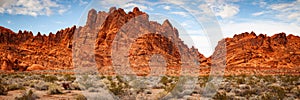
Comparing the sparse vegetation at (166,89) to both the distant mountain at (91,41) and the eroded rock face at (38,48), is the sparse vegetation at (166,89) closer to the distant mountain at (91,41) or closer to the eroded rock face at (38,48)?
the distant mountain at (91,41)

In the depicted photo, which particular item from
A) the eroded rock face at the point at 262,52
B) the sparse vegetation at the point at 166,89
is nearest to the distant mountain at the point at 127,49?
the eroded rock face at the point at 262,52

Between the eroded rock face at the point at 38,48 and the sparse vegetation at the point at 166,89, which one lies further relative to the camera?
the eroded rock face at the point at 38,48

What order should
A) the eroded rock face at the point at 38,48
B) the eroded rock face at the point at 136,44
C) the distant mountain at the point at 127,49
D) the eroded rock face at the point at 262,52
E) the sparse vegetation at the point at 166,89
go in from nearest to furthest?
the sparse vegetation at the point at 166,89 < the eroded rock face at the point at 136,44 < the distant mountain at the point at 127,49 < the eroded rock face at the point at 262,52 < the eroded rock face at the point at 38,48

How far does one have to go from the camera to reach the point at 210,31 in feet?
47.9

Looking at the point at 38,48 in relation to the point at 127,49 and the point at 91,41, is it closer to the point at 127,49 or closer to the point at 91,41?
the point at 91,41

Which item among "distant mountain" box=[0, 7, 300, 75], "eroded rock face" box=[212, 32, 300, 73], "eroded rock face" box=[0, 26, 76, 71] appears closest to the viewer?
"distant mountain" box=[0, 7, 300, 75]

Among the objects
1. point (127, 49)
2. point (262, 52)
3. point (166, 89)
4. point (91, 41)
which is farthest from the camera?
point (262, 52)

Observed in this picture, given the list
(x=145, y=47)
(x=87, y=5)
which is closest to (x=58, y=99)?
(x=87, y=5)

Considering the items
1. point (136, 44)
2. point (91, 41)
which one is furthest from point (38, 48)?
point (136, 44)

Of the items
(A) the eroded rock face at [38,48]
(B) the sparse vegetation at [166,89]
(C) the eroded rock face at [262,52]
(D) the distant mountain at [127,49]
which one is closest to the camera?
(B) the sparse vegetation at [166,89]

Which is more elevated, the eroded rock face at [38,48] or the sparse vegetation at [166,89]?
the eroded rock face at [38,48]

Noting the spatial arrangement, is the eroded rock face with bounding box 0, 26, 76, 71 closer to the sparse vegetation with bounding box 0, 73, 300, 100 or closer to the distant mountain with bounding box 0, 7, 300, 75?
the distant mountain with bounding box 0, 7, 300, 75

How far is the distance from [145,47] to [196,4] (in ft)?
162

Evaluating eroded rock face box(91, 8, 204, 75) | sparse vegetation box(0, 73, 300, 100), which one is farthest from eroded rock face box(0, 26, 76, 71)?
sparse vegetation box(0, 73, 300, 100)
